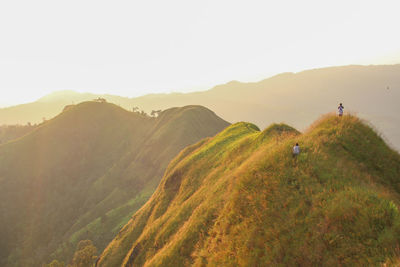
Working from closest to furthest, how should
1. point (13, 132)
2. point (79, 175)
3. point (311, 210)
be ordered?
1. point (311, 210)
2. point (79, 175)
3. point (13, 132)

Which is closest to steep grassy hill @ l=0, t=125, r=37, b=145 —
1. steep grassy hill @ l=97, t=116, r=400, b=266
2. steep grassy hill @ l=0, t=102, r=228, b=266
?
steep grassy hill @ l=0, t=102, r=228, b=266

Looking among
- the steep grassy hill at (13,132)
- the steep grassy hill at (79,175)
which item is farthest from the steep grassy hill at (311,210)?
the steep grassy hill at (13,132)

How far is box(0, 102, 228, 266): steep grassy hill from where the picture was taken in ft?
273

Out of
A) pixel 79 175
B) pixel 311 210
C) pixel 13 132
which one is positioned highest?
pixel 311 210

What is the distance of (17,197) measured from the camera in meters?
103

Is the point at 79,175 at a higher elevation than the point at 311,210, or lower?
lower

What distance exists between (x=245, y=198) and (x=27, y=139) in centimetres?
15760

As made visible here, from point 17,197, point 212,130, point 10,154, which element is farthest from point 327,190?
point 10,154

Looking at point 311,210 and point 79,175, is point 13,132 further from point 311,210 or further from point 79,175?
point 311,210

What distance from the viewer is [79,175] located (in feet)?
395

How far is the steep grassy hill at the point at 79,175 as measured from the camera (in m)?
83.1

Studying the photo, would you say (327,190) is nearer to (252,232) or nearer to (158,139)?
(252,232)

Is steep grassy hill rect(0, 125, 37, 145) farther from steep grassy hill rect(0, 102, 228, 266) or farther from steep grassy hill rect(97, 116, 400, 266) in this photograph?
steep grassy hill rect(97, 116, 400, 266)

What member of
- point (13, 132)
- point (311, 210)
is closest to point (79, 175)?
point (13, 132)
